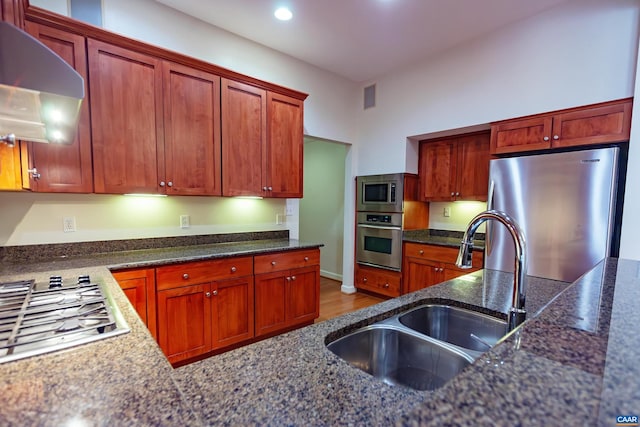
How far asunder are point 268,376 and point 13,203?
2435mm

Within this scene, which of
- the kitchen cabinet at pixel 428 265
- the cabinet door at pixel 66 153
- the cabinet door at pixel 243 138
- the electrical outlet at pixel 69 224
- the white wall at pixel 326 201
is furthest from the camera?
the white wall at pixel 326 201

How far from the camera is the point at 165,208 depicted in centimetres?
261

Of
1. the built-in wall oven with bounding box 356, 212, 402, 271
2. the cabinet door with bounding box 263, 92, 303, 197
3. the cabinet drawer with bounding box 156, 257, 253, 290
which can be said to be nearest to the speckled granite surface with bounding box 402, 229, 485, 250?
the built-in wall oven with bounding box 356, 212, 402, 271

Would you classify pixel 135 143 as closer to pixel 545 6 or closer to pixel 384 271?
pixel 384 271

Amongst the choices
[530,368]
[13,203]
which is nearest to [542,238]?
[530,368]

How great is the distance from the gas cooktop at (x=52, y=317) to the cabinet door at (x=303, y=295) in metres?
1.67

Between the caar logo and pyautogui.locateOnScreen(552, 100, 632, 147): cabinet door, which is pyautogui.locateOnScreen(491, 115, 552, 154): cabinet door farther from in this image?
the caar logo

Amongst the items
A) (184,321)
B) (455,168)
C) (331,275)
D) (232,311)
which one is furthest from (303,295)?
(455,168)

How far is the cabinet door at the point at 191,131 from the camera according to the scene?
2307 mm

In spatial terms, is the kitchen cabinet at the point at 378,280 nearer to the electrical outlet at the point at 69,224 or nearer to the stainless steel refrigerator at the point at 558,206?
the stainless steel refrigerator at the point at 558,206

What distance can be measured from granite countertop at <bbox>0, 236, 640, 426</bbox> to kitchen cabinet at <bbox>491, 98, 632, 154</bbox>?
2.08 m

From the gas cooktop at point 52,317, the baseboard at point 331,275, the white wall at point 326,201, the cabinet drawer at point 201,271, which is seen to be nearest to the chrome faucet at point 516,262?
the gas cooktop at point 52,317

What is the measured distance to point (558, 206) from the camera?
7.90 ft

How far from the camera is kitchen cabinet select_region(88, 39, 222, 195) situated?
2.04m
